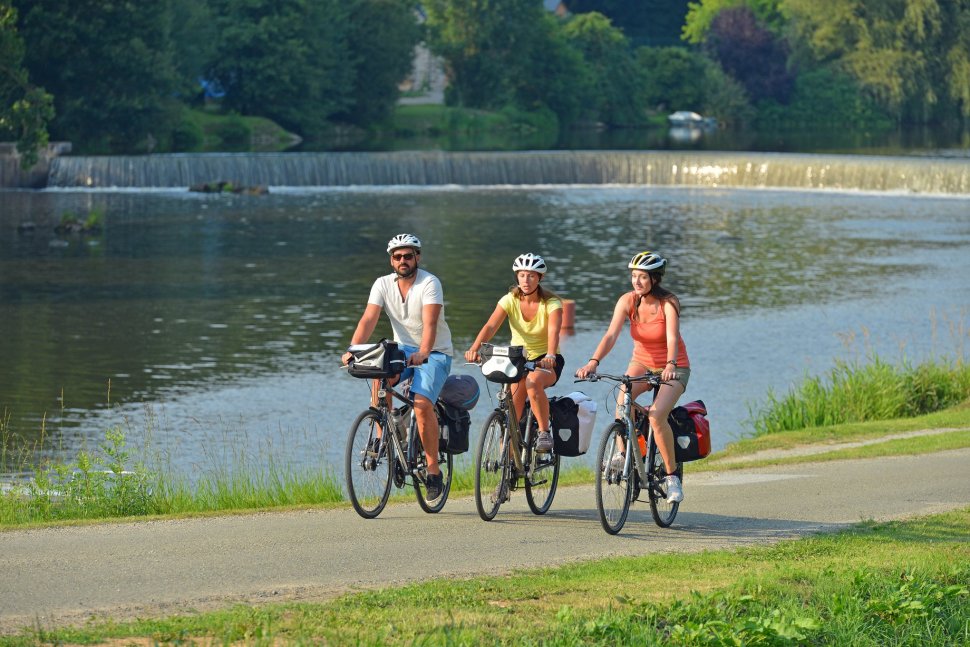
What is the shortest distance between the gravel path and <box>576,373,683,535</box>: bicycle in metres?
0.20

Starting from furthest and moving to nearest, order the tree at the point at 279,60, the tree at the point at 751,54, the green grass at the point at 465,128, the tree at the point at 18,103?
the tree at the point at 751,54, the green grass at the point at 465,128, the tree at the point at 279,60, the tree at the point at 18,103

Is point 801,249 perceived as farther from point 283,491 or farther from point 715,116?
point 715,116

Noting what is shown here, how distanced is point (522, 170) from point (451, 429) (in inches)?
2048

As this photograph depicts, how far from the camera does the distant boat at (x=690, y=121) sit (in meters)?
118

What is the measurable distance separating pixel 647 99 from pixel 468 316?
93.4 m

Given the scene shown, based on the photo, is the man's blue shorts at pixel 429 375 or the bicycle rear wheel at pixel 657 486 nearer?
the bicycle rear wheel at pixel 657 486

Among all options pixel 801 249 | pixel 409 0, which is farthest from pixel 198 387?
pixel 409 0

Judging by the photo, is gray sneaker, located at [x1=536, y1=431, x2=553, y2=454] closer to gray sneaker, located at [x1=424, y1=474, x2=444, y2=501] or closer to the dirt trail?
gray sneaker, located at [x1=424, y1=474, x2=444, y2=501]

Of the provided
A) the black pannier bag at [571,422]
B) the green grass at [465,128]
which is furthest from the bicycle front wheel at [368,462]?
the green grass at [465,128]

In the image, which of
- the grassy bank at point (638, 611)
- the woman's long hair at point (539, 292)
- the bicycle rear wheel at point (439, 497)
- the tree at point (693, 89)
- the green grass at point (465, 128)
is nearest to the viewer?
the grassy bank at point (638, 611)

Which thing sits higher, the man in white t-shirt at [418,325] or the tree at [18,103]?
the tree at [18,103]

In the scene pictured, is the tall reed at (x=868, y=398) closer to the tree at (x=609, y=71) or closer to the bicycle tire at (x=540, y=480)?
the bicycle tire at (x=540, y=480)

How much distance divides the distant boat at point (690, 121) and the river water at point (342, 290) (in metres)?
57.7

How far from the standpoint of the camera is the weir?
58750 millimetres
